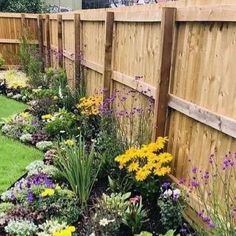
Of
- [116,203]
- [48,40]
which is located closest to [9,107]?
[48,40]

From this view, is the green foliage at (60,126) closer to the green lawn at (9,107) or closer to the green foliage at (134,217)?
the green lawn at (9,107)

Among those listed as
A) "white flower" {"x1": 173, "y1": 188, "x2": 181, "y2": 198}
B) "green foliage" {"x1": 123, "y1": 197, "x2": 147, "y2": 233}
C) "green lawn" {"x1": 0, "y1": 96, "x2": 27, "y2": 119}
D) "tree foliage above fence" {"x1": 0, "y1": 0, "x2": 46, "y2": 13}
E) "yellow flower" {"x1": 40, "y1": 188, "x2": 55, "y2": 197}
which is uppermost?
"tree foliage above fence" {"x1": 0, "y1": 0, "x2": 46, "y2": 13}

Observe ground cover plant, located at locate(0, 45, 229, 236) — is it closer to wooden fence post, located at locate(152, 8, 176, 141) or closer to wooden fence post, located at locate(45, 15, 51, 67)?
wooden fence post, located at locate(152, 8, 176, 141)

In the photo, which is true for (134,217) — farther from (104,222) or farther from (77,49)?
(77,49)

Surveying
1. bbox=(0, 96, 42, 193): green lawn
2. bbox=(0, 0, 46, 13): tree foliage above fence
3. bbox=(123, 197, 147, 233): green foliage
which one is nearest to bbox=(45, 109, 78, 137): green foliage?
bbox=(0, 96, 42, 193): green lawn

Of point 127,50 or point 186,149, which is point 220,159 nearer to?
point 186,149

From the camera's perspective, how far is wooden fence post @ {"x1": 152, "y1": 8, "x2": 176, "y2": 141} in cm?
362

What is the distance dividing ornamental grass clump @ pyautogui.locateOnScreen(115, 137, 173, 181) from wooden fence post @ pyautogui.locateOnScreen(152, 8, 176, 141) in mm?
203

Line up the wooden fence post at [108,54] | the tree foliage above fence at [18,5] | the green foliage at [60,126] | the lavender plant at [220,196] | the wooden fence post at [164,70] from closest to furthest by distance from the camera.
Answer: the lavender plant at [220,196], the wooden fence post at [164,70], the wooden fence post at [108,54], the green foliage at [60,126], the tree foliage above fence at [18,5]

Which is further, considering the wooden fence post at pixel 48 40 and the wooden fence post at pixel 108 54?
the wooden fence post at pixel 48 40

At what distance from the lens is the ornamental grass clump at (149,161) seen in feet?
11.6

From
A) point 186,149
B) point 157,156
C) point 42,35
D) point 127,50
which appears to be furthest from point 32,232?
point 42,35

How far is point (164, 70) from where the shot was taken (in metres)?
3.72

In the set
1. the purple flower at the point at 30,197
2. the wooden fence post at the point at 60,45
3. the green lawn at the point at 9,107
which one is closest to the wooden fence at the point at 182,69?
the purple flower at the point at 30,197
